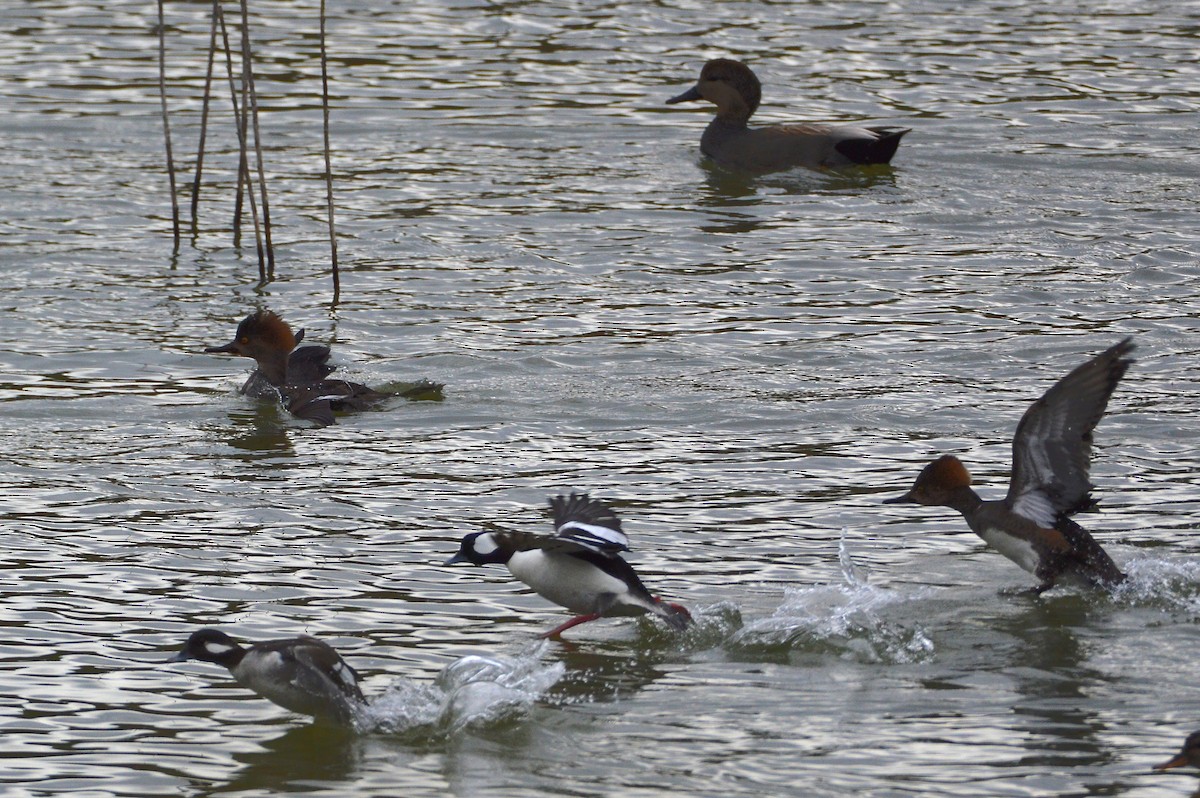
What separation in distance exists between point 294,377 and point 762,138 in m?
7.45

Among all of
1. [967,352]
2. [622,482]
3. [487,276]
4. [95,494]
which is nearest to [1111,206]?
[967,352]

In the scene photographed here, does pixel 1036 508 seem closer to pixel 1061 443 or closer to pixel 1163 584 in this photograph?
pixel 1061 443

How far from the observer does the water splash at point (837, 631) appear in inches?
292

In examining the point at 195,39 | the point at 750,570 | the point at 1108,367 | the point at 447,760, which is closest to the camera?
the point at 447,760

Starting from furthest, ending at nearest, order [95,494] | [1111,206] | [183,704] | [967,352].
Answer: [1111,206] < [967,352] < [95,494] < [183,704]

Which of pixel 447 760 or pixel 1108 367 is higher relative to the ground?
pixel 1108 367

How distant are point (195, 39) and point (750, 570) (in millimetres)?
15707

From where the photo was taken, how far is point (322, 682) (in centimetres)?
657

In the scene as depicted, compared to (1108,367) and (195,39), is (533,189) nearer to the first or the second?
(195,39)

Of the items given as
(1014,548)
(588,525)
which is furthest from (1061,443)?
(588,525)

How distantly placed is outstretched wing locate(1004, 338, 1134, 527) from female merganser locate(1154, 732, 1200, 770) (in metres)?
A: 2.23

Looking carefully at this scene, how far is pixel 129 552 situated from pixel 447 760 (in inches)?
104

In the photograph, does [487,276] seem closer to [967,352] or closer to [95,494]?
[967,352]

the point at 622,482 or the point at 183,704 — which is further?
the point at 622,482
